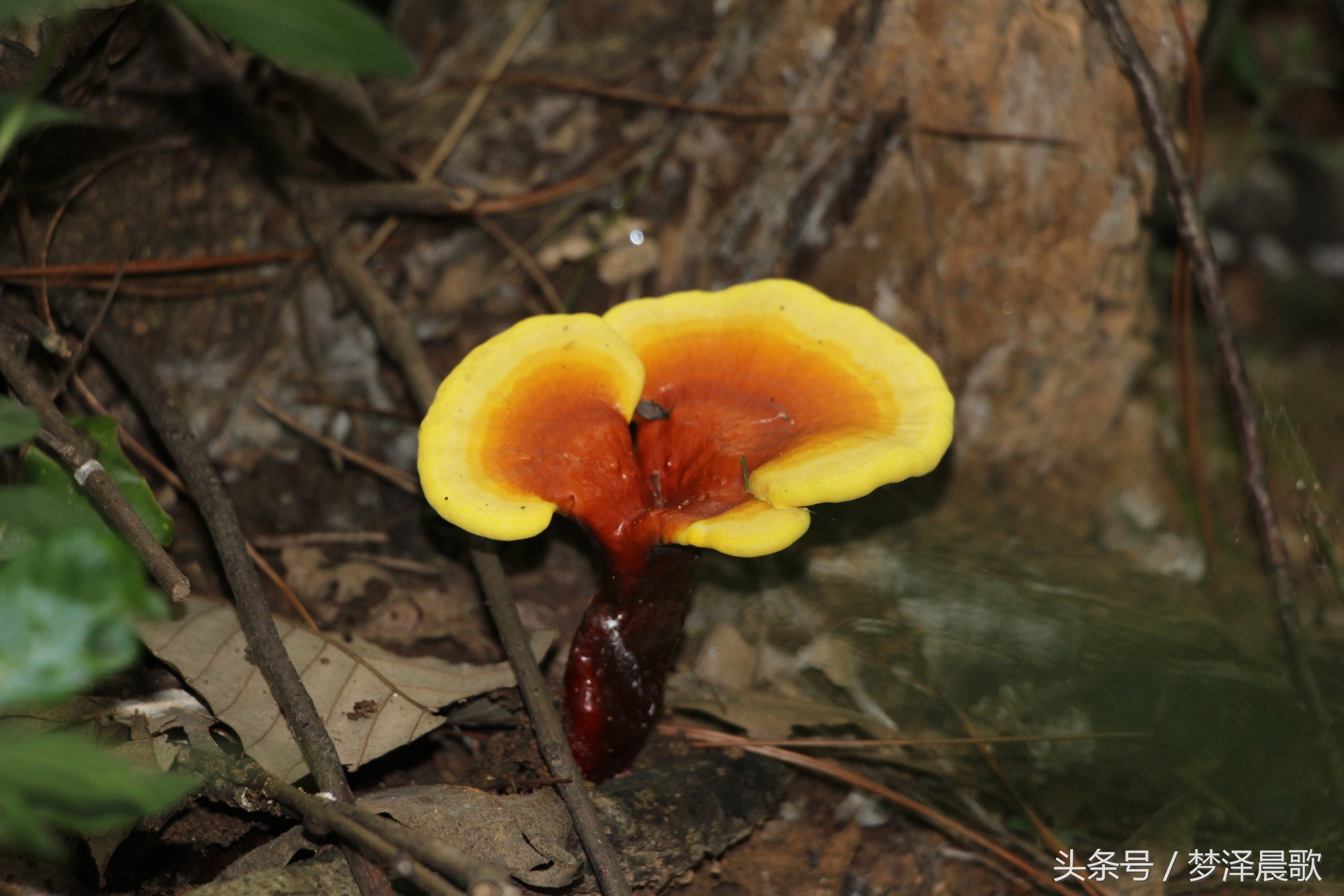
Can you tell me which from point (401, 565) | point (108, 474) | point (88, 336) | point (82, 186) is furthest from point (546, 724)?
point (82, 186)

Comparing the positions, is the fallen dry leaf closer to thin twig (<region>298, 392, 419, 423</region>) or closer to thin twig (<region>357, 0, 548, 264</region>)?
thin twig (<region>298, 392, 419, 423</region>)

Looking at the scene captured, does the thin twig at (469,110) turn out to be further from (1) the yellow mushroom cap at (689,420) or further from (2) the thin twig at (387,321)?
(1) the yellow mushroom cap at (689,420)

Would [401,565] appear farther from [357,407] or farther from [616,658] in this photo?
[616,658]

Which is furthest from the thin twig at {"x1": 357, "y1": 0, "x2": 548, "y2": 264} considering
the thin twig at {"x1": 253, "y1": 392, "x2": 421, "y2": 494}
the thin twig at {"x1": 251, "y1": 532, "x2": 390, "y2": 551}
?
the thin twig at {"x1": 251, "y1": 532, "x2": 390, "y2": 551}

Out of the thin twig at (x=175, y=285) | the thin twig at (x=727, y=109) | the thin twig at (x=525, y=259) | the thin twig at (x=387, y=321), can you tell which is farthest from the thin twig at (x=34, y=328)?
the thin twig at (x=727, y=109)

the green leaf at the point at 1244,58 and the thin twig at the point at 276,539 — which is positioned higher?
the green leaf at the point at 1244,58

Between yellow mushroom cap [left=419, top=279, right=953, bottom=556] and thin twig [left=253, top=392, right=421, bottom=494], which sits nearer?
yellow mushroom cap [left=419, top=279, right=953, bottom=556]
